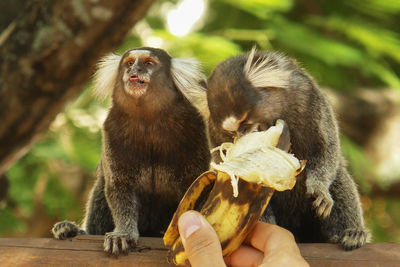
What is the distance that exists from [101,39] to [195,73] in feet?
3.15

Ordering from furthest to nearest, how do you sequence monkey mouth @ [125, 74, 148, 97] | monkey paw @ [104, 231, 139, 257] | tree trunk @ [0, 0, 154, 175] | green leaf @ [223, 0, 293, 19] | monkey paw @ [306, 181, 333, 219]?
green leaf @ [223, 0, 293, 19] → tree trunk @ [0, 0, 154, 175] → monkey mouth @ [125, 74, 148, 97] → monkey paw @ [306, 181, 333, 219] → monkey paw @ [104, 231, 139, 257]

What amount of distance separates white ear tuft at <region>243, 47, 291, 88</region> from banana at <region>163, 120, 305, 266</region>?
1.68 feet

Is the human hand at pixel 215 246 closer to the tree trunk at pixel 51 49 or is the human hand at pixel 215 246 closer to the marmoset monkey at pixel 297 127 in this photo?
the marmoset monkey at pixel 297 127

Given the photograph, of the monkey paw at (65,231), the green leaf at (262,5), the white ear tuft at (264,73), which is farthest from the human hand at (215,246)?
the green leaf at (262,5)

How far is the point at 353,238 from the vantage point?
2744 millimetres

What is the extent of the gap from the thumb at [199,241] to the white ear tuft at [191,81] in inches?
41.1

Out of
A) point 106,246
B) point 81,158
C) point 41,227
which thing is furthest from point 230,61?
point 41,227

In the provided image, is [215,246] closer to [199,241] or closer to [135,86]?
[199,241]

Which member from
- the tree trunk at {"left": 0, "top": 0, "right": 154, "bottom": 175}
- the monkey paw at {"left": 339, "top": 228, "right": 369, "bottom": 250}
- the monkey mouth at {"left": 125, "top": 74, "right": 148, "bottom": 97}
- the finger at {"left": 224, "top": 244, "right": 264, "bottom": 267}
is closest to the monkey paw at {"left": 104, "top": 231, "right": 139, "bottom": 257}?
the finger at {"left": 224, "top": 244, "right": 264, "bottom": 267}

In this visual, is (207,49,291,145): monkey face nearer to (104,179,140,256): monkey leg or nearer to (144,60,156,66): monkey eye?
(144,60,156,66): monkey eye

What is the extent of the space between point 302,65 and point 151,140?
1418 millimetres

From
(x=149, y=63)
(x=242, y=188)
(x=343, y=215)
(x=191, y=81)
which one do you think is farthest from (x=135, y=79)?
(x=343, y=215)

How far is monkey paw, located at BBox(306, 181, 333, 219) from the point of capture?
2.80m

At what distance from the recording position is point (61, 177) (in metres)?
6.50
